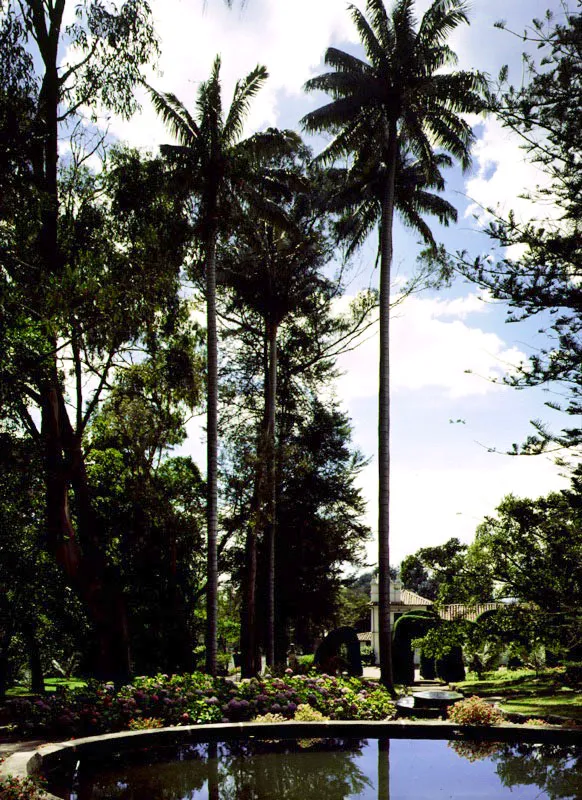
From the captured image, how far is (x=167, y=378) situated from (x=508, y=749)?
42.0 feet

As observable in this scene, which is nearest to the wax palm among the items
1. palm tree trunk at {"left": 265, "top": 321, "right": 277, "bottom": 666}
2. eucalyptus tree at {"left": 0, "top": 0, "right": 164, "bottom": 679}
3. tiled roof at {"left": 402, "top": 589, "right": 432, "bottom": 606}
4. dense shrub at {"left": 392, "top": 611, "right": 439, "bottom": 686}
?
palm tree trunk at {"left": 265, "top": 321, "right": 277, "bottom": 666}

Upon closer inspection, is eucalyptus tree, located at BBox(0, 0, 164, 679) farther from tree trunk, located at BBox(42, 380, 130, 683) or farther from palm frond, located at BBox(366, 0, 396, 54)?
palm frond, located at BBox(366, 0, 396, 54)

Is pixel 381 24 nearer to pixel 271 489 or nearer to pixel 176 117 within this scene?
pixel 176 117

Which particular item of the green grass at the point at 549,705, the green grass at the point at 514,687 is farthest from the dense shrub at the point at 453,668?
the green grass at the point at 549,705

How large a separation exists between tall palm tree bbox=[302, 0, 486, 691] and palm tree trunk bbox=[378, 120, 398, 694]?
3 centimetres

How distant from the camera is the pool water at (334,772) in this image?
7961 millimetres

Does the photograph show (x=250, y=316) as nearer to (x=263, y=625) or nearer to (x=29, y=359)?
(x=263, y=625)

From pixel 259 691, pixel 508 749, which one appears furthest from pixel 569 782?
pixel 259 691

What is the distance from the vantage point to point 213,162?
19109mm

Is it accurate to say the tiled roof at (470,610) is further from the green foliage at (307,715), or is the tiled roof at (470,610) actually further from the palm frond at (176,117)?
the palm frond at (176,117)

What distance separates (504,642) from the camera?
10.3 m

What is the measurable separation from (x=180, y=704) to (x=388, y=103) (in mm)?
16299

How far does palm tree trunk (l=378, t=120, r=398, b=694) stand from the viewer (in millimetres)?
18562

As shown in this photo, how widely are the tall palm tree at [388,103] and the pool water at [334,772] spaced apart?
9.40 m
